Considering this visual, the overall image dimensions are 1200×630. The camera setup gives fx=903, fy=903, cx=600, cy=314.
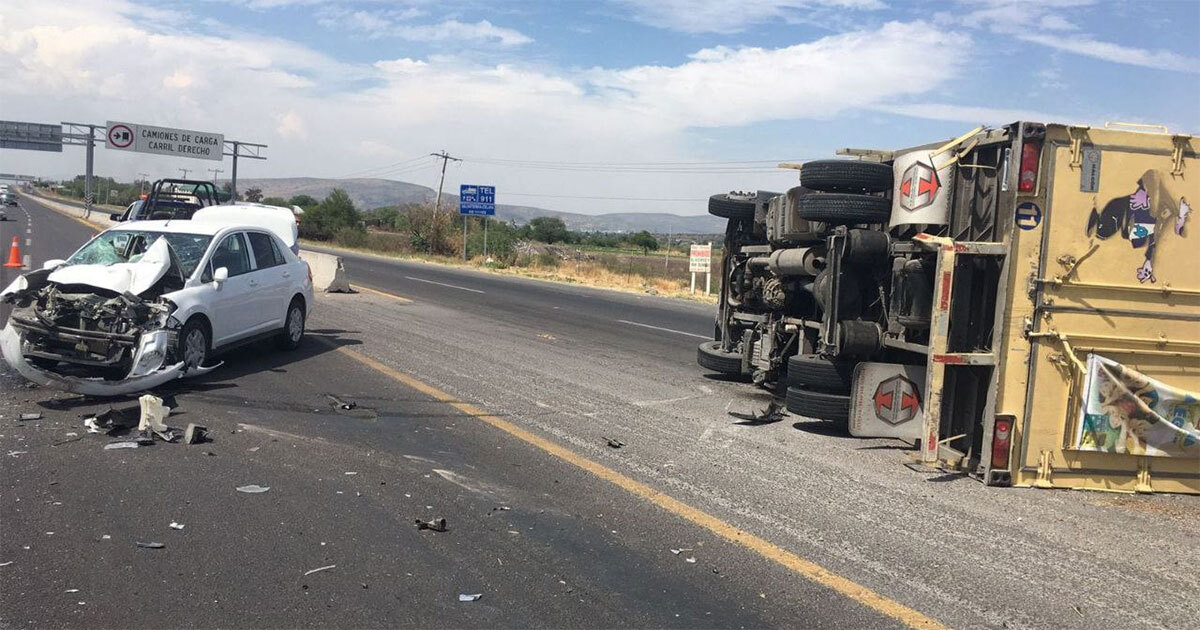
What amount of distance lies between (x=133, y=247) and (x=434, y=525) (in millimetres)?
6813

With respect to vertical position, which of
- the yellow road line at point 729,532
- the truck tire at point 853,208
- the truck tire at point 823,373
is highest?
the truck tire at point 853,208

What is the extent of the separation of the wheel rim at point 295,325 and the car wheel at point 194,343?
79.7 inches

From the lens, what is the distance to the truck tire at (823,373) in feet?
25.7

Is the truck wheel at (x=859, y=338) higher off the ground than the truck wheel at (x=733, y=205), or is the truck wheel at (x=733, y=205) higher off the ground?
the truck wheel at (x=733, y=205)

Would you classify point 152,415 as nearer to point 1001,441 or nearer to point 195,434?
point 195,434

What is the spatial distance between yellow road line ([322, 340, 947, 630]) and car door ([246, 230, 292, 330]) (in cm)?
371

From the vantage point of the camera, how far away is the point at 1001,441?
255 inches

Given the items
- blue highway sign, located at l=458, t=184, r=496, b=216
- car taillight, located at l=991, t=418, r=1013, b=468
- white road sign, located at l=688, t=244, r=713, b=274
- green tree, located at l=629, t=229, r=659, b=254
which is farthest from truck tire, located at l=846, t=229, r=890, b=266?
green tree, located at l=629, t=229, r=659, b=254

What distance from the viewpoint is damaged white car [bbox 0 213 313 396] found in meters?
8.30

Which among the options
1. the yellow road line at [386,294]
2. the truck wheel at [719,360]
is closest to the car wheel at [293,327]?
the truck wheel at [719,360]

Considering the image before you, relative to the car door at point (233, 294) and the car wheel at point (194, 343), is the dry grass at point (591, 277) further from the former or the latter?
the car wheel at point (194, 343)

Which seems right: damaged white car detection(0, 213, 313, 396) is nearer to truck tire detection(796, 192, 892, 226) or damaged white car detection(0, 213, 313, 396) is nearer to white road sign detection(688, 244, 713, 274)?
truck tire detection(796, 192, 892, 226)

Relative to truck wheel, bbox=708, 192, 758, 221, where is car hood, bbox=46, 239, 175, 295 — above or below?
below

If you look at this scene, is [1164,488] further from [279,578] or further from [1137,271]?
[279,578]
